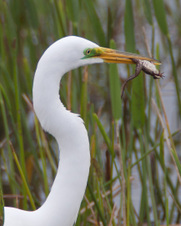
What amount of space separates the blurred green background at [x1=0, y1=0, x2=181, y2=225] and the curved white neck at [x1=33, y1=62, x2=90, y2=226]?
28cm

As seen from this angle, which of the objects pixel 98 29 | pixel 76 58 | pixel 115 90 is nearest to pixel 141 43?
pixel 98 29

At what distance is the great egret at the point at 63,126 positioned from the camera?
1287 mm

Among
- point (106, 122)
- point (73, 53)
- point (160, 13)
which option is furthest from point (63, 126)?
point (106, 122)

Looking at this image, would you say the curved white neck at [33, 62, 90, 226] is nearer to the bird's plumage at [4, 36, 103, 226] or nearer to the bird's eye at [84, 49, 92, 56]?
the bird's plumage at [4, 36, 103, 226]

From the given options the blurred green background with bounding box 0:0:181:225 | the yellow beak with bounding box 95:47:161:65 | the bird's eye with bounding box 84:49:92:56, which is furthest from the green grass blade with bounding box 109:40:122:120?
the bird's eye with bounding box 84:49:92:56

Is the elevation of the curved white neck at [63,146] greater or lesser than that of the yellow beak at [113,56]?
lesser

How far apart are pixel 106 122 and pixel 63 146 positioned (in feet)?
6.29

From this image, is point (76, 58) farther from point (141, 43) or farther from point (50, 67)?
point (141, 43)

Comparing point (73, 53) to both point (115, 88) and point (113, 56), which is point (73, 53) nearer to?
point (113, 56)


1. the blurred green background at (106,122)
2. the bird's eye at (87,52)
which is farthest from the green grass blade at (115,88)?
the bird's eye at (87,52)

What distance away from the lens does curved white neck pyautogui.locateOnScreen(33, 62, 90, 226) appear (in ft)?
4.22

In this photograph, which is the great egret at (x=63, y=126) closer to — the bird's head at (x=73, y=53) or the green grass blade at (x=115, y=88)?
the bird's head at (x=73, y=53)

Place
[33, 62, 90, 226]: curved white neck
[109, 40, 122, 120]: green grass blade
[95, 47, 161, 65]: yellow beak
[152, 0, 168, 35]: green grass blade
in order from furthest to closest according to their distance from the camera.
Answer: [152, 0, 168, 35]: green grass blade, [109, 40, 122, 120]: green grass blade, [95, 47, 161, 65]: yellow beak, [33, 62, 90, 226]: curved white neck

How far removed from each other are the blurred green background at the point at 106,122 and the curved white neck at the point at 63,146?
275 mm
